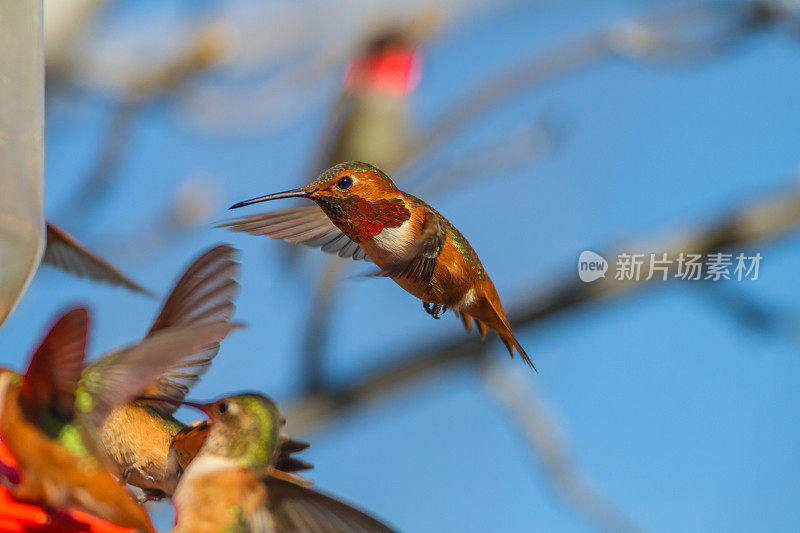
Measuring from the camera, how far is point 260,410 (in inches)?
22.7

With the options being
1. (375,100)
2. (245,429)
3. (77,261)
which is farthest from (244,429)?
(375,100)

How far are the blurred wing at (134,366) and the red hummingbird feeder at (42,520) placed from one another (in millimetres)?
128

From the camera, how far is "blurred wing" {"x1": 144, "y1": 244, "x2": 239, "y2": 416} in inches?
21.9

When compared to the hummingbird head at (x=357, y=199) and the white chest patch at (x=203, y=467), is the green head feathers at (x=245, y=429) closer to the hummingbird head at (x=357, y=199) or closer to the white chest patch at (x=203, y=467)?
the white chest patch at (x=203, y=467)

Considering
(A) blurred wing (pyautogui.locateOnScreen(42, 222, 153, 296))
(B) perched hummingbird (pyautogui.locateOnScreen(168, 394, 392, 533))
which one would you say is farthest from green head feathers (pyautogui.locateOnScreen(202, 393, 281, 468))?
(A) blurred wing (pyautogui.locateOnScreen(42, 222, 153, 296))

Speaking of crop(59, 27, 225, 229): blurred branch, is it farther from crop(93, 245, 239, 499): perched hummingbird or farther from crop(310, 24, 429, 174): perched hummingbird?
crop(93, 245, 239, 499): perched hummingbird

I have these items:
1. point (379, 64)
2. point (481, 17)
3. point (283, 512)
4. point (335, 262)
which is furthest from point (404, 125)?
point (283, 512)

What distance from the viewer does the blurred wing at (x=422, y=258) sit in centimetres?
51

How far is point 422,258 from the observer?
523mm

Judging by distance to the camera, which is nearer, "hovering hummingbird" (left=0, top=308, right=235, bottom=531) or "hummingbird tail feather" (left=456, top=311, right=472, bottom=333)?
"hovering hummingbird" (left=0, top=308, right=235, bottom=531)

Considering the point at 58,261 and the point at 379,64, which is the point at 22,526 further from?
the point at 379,64

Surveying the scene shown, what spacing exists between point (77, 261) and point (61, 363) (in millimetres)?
408

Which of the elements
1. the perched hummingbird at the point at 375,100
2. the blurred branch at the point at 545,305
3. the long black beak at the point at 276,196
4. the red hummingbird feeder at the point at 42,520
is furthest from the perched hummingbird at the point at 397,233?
the perched hummingbird at the point at 375,100

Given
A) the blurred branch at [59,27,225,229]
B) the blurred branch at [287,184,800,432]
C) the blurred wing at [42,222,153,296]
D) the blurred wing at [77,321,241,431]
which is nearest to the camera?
the blurred wing at [77,321,241,431]
